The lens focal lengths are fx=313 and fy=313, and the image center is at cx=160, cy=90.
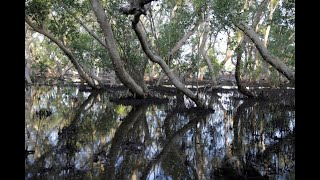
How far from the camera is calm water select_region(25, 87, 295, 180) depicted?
464 centimetres

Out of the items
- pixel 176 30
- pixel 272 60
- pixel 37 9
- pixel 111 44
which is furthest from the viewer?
pixel 176 30

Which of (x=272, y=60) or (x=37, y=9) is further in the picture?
(x=37, y=9)

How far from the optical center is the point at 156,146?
633 centimetres

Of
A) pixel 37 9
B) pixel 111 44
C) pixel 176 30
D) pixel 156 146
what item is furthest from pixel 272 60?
pixel 37 9

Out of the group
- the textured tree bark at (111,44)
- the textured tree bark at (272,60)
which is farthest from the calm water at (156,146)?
the textured tree bark at (111,44)

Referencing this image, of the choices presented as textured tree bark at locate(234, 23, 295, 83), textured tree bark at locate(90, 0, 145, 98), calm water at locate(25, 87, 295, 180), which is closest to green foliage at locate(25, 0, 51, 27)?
textured tree bark at locate(90, 0, 145, 98)

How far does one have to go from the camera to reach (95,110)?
11.5m

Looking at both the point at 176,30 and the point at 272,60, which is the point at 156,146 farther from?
the point at 176,30

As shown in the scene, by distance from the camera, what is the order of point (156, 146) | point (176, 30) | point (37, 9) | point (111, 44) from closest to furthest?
1. point (156, 146)
2. point (111, 44)
3. point (37, 9)
4. point (176, 30)

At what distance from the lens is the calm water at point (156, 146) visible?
183 inches

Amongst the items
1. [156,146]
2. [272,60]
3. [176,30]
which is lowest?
[156,146]

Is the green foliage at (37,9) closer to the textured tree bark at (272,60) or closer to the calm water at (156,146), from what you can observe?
the calm water at (156,146)
